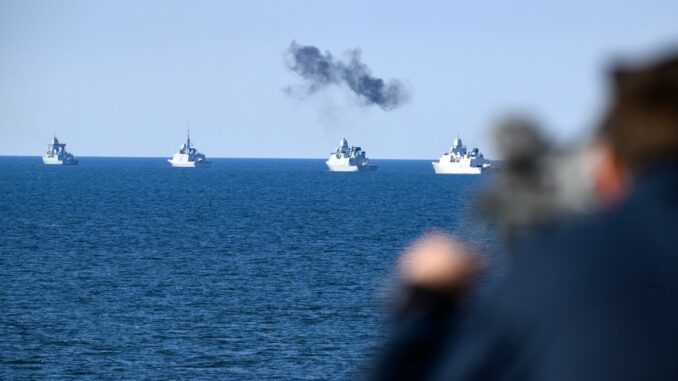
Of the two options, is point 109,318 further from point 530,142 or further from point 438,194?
point 438,194

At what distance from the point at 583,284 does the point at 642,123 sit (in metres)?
0.24

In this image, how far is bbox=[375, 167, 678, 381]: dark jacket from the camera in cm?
125

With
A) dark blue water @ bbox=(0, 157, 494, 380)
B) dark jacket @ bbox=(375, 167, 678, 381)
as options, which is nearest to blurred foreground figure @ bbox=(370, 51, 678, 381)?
dark jacket @ bbox=(375, 167, 678, 381)

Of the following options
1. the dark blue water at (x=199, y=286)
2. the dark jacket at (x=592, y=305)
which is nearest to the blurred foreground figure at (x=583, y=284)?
the dark jacket at (x=592, y=305)

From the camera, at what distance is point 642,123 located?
1.40m

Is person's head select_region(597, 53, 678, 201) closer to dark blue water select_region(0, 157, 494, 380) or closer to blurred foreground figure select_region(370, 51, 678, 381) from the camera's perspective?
blurred foreground figure select_region(370, 51, 678, 381)

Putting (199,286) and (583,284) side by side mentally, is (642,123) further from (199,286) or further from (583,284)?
(199,286)

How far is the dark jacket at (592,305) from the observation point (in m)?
1.25

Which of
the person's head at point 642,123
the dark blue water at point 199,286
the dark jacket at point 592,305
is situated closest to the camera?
the dark jacket at point 592,305

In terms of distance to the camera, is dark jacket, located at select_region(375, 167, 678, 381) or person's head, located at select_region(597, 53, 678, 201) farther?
person's head, located at select_region(597, 53, 678, 201)

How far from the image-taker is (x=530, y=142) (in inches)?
59.1

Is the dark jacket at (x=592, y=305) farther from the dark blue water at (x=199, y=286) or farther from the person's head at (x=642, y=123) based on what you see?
the dark blue water at (x=199, y=286)

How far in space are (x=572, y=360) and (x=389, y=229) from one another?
80975 mm

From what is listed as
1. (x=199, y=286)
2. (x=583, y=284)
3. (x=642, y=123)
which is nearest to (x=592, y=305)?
(x=583, y=284)
